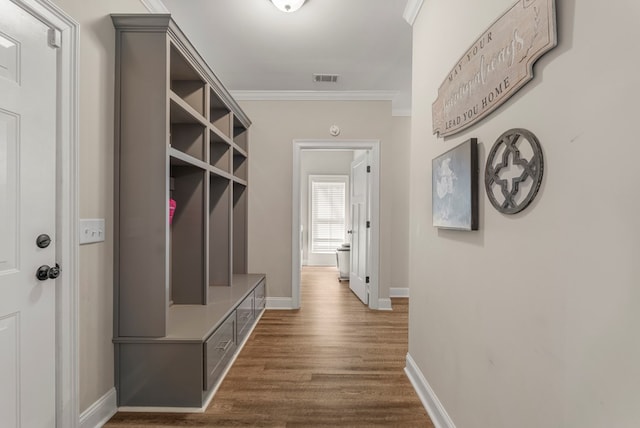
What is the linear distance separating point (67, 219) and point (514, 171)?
193cm

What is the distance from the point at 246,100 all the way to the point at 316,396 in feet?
11.1

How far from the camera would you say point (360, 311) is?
4.05 m

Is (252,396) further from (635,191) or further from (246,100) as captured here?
(246,100)

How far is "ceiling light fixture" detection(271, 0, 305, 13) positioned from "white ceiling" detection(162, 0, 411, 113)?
8cm

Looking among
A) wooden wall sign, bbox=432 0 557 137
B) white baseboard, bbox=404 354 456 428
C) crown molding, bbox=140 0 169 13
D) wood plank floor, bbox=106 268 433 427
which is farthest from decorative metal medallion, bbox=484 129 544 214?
crown molding, bbox=140 0 169 13

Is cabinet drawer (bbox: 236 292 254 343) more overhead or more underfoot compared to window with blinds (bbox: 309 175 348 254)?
more underfoot

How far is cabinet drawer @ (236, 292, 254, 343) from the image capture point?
9.45 ft

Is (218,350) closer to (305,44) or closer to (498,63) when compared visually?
(498,63)

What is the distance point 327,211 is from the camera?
7.52m

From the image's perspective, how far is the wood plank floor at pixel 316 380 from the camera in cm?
193

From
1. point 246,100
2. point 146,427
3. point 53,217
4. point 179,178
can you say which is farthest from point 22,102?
point 246,100

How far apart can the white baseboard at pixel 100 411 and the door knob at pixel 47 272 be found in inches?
30.2

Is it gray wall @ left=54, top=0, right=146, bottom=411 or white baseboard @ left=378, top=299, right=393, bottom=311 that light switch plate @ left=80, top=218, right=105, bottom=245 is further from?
white baseboard @ left=378, top=299, right=393, bottom=311

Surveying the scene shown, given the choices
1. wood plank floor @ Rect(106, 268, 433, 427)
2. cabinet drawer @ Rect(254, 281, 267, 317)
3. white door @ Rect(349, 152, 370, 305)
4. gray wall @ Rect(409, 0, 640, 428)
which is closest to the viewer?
gray wall @ Rect(409, 0, 640, 428)
